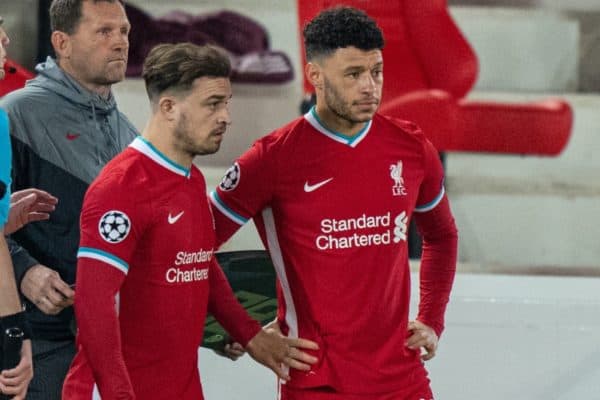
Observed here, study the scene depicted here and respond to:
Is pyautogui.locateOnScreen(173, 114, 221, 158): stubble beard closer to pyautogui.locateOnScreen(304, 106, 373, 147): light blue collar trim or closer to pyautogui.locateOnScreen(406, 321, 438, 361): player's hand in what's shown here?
pyautogui.locateOnScreen(304, 106, 373, 147): light blue collar trim

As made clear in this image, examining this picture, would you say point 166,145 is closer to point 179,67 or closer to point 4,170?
point 179,67

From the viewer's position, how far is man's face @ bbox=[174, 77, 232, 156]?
1708mm

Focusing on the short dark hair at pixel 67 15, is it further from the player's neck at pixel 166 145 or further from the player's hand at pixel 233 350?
the player's hand at pixel 233 350

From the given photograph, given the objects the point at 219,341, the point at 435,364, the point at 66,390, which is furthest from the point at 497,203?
the point at 66,390

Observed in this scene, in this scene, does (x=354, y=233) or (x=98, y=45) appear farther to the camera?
(x=98, y=45)

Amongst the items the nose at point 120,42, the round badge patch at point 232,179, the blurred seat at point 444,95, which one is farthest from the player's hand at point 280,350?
the blurred seat at point 444,95

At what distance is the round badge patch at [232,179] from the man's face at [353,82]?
0.60 ft

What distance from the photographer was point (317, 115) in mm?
1884

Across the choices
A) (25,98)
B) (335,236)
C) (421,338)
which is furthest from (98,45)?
(421,338)

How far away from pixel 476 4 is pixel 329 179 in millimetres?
3518

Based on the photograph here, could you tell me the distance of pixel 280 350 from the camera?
1848 millimetres

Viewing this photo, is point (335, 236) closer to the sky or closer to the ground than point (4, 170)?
closer to the ground

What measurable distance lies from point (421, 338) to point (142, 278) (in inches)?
20.9

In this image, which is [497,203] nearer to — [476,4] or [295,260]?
[476,4]
